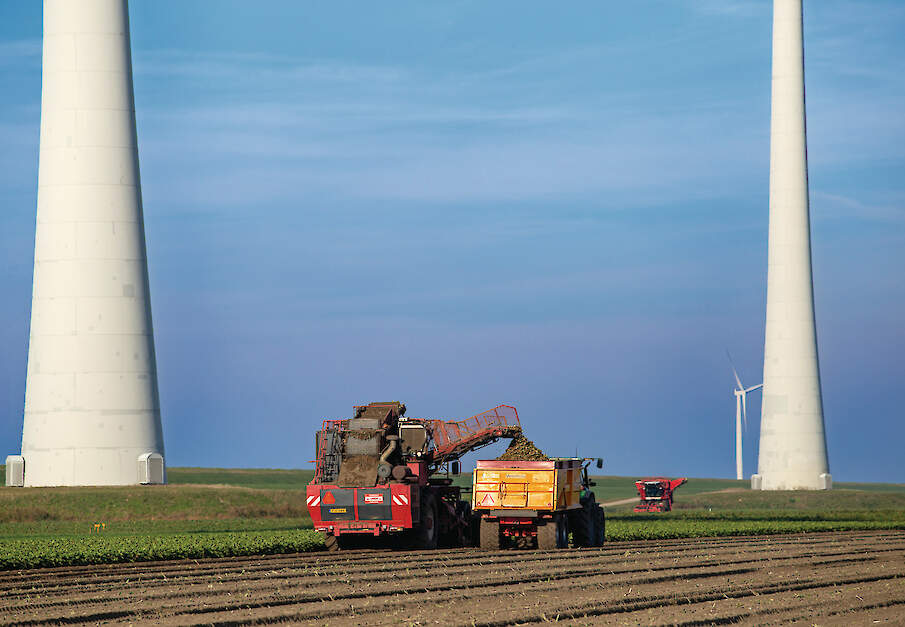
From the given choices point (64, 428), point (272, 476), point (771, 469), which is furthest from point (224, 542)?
point (272, 476)

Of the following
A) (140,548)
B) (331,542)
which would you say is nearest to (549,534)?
(331,542)

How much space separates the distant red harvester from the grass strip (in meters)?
41.5

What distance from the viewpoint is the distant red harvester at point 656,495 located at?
273 ft

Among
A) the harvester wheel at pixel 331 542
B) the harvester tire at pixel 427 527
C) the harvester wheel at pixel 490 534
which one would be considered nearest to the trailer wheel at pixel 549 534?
the harvester wheel at pixel 490 534

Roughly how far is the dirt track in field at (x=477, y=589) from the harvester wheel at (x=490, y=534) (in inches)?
53.4

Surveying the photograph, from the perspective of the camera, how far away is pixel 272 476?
156125 millimetres

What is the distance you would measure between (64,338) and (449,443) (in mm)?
26358

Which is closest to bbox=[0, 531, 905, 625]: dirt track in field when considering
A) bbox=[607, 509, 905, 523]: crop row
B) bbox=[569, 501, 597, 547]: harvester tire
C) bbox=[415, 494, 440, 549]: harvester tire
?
bbox=[415, 494, 440, 549]: harvester tire

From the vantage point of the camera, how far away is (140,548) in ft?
131

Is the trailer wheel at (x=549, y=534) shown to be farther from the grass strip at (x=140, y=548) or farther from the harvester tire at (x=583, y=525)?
the grass strip at (x=140, y=548)

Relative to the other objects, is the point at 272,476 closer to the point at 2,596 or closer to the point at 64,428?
the point at 64,428

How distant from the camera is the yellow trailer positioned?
4012 cm

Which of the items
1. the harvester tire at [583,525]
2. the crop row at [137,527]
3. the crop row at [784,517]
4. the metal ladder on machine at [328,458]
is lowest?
the crop row at [784,517]

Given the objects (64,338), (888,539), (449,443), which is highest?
(64,338)
